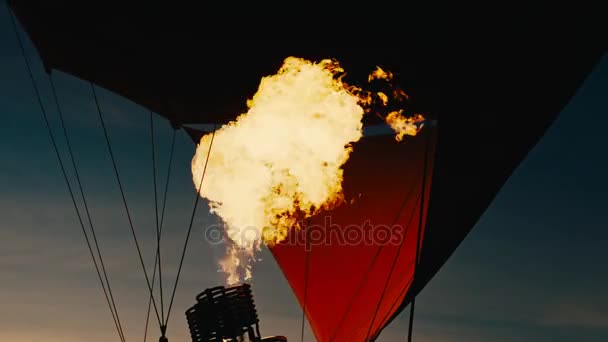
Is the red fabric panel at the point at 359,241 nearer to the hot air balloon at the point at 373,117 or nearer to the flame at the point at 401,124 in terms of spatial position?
the hot air balloon at the point at 373,117

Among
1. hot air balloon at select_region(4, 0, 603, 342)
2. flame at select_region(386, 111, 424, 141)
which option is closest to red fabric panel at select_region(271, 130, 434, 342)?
hot air balloon at select_region(4, 0, 603, 342)

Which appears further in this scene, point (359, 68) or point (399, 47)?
point (359, 68)

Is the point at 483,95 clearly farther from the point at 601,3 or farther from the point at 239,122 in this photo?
the point at 239,122

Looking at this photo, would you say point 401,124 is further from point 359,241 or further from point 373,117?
point 359,241

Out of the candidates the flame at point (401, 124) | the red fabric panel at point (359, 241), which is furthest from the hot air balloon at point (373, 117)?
the flame at point (401, 124)

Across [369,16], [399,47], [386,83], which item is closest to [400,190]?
[386,83]

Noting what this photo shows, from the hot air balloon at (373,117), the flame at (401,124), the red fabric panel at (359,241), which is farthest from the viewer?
the flame at (401,124)
